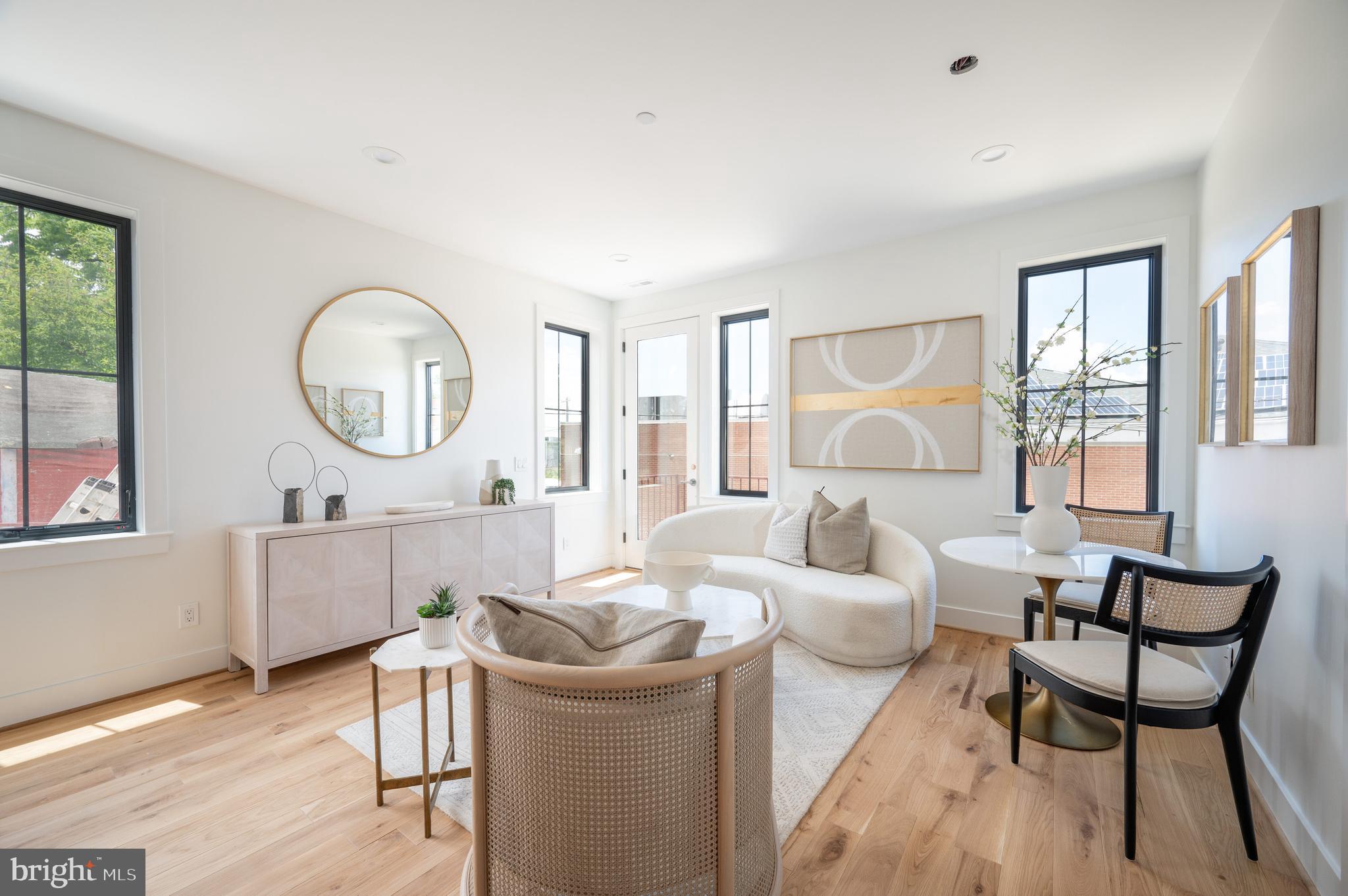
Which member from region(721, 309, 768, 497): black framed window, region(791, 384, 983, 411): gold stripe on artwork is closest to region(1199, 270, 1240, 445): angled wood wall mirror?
region(791, 384, 983, 411): gold stripe on artwork

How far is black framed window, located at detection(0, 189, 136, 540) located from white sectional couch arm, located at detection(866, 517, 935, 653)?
12.9ft

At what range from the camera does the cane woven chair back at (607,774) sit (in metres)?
1.04

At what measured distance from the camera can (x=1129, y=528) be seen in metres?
2.70

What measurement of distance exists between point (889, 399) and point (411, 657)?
3242mm

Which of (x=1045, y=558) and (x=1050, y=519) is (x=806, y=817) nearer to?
(x=1045, y=558)

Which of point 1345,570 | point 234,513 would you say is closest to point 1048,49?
point 1345,570

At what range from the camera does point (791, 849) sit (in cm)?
165

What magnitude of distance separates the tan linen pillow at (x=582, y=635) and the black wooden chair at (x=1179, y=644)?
1374 mm

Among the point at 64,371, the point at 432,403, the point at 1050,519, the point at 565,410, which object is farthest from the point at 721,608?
the point at 64,371

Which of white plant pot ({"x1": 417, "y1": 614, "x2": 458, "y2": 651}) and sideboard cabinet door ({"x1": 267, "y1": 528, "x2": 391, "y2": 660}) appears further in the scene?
sideboard cabinet door ({"x1": 267, "y1": 528, "x2": 391, "y2": 660})

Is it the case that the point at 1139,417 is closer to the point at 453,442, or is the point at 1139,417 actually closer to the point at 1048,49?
the point at 1048,49

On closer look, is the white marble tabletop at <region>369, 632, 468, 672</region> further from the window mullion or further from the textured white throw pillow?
the textured white throw pillow

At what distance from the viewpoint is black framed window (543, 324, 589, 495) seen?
4773 millimetres

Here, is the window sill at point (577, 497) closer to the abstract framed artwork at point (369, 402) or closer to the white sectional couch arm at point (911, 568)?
the abstract framed artwork at point (369, 402)
